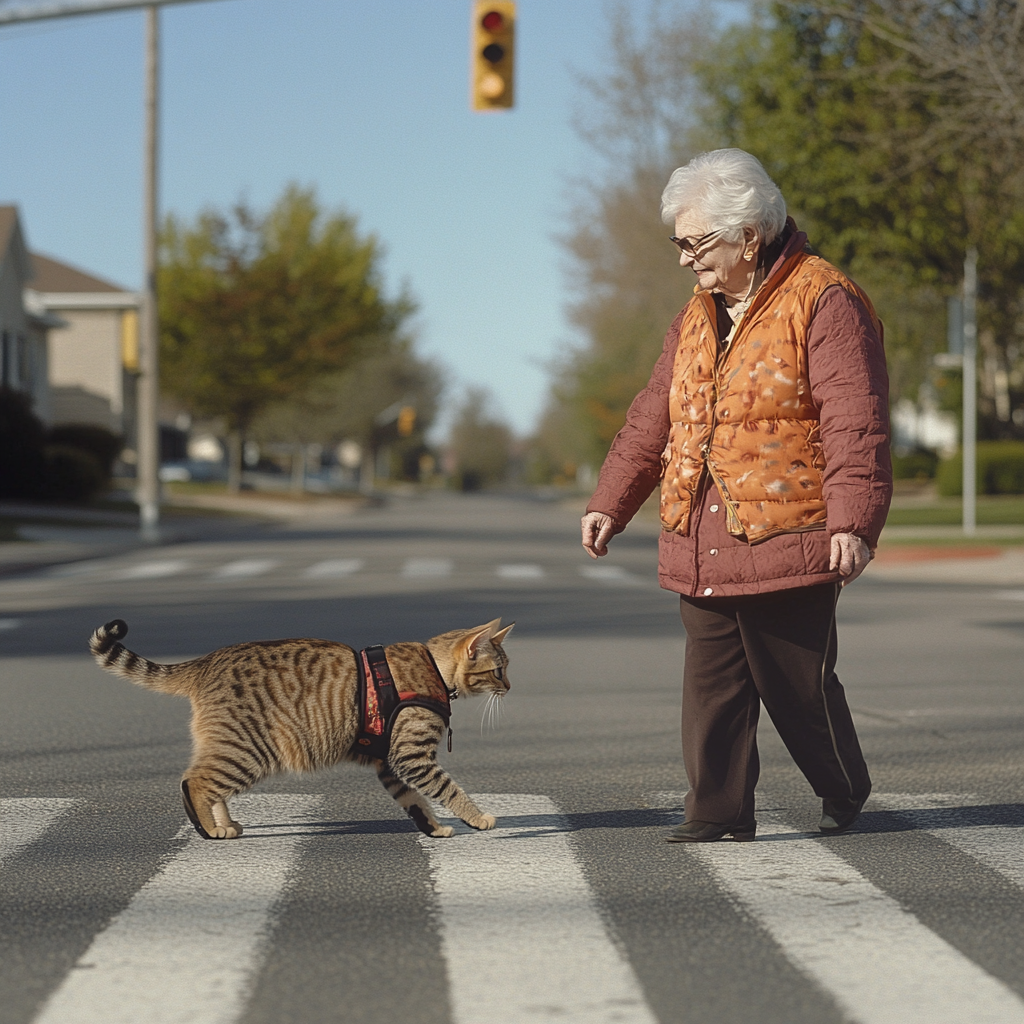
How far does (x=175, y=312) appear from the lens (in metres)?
52.9

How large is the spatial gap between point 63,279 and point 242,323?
1114 centimetres

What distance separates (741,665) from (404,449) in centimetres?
10826

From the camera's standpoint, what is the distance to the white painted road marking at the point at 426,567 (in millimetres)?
19031

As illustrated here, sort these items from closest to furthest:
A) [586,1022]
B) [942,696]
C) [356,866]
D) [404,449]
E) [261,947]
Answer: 1. [586,1022]
2. [261,947]
3. [356,866]
4. [942,696]
5. [404,449]

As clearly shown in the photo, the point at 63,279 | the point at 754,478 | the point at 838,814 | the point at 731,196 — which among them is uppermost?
the point at 63,279

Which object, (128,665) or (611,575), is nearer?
(128,665)

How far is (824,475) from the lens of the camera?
4.68m

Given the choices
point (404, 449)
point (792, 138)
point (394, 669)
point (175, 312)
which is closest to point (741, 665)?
point (394, 669)

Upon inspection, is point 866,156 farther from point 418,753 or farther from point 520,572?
point 418,753

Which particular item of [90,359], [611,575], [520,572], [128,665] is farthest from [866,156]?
[90,359]

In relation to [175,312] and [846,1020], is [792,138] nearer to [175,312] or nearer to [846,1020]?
[846,1020]

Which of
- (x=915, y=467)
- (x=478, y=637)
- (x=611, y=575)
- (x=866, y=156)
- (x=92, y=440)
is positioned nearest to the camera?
(x=478, y=637)

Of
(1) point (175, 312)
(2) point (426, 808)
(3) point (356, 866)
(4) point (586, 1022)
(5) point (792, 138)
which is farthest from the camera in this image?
(1) point (175, 312)

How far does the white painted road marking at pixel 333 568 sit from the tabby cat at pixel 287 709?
13200 mm
